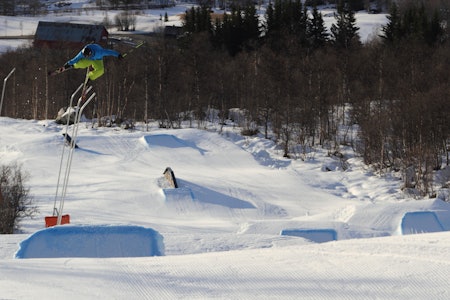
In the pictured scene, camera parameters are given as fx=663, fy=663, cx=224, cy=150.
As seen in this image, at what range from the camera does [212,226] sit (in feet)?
54.1

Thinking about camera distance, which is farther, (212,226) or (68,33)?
(68,33)

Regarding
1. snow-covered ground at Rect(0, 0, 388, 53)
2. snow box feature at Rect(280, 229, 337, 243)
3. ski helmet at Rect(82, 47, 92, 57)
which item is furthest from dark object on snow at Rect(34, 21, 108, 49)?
ski helmet at Rect(82, 47, 92, 57)

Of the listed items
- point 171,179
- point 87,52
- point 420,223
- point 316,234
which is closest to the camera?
point 87,52

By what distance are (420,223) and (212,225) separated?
5.09 m

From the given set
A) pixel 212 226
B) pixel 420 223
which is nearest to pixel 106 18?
pixel 212 226

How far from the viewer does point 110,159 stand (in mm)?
25328

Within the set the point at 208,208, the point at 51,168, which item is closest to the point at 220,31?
the point at 51,168

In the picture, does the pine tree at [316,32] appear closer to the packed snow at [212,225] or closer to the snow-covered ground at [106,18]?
the snow-covered ground at [106,18]

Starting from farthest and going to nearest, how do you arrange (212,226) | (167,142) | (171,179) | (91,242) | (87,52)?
(167,142) → (171,179) → (212,226) → (87,52) → (91,242)

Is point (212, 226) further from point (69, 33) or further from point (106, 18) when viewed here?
point (106, 18)

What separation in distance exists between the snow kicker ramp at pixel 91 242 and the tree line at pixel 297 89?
16.4 metres

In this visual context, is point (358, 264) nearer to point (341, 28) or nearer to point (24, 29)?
point (341, 28)

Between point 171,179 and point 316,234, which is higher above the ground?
point 316,234

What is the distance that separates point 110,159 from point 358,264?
20.8 meters
